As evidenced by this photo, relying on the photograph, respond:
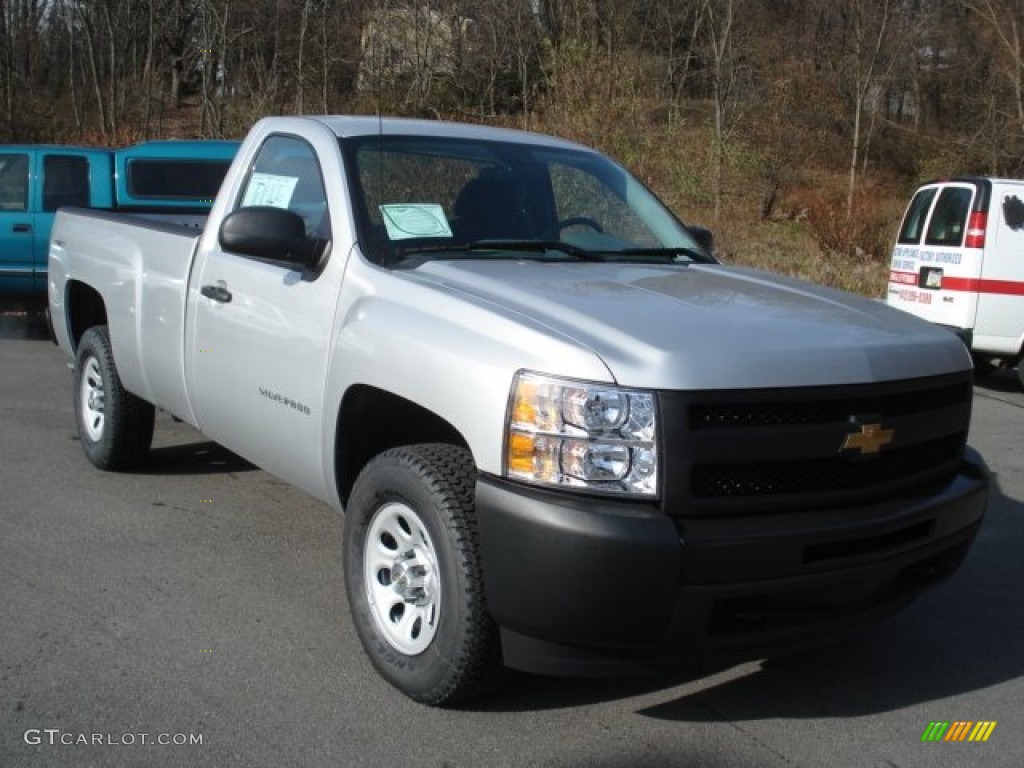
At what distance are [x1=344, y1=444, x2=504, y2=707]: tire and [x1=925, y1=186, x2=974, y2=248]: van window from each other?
8.16 metres

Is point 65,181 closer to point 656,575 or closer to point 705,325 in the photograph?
point 705,325

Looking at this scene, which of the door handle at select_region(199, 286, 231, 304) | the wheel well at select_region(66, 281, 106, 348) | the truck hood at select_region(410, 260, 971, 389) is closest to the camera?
the truck hood at select_region(410, 260, 971, 389)

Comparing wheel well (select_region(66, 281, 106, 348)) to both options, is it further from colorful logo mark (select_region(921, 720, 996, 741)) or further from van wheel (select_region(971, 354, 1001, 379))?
van wheel (select_region(971, 354, 1001, 379))

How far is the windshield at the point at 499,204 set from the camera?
418cm

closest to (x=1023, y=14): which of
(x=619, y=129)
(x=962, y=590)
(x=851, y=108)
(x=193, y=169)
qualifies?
(x=851, y=108)

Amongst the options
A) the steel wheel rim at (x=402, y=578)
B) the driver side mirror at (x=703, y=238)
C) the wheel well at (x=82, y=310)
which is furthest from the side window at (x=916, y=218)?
the steel wheel rim at (x=402, y=578)

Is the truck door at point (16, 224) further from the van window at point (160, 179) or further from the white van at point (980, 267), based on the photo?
the white van at point (980, 267)

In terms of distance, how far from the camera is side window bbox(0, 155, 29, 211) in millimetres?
11766

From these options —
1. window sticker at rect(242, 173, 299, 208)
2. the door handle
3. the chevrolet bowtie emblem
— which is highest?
window sticker at rect(242, 173, 299, 208)

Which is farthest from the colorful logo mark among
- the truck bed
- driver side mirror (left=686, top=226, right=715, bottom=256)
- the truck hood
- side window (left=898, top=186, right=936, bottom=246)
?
side window (left=898, top=186, right=936, bottom=246)

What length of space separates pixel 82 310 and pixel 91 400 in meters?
0.72

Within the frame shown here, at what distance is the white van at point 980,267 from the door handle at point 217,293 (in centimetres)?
709

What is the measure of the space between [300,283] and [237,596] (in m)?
1.31

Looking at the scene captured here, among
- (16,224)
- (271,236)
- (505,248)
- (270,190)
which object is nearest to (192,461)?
(270,190)
